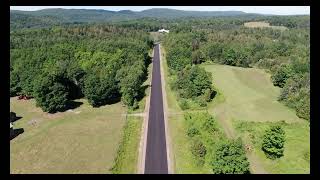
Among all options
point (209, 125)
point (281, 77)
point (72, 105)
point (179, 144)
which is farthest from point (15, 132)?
point (281, 77)

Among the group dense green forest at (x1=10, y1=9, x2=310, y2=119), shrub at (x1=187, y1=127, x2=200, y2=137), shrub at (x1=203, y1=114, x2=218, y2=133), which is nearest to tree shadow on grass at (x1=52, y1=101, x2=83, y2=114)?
dense green forest at (x1=10, y1=9, x2=310, y2=119)

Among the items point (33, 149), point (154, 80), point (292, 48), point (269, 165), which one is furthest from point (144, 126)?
point (292, 48)

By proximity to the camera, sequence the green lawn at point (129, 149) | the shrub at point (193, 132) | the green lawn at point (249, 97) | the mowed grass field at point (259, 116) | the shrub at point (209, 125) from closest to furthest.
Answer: the green lawn at point (129, 149)
the mowed grass field at point (259, 116)
the shrub at point (193, 132)
the shrub at point (209, 125)
the green lawn at point (249, 97)

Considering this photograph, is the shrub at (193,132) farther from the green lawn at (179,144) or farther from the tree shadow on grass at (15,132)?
the tree shadow on grass at (15,132)

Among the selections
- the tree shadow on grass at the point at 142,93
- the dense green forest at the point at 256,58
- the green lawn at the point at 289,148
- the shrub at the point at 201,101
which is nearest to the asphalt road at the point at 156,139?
the tree shadow on grass at the point at 142,93

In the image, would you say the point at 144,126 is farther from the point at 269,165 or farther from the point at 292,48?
the point at 292,48

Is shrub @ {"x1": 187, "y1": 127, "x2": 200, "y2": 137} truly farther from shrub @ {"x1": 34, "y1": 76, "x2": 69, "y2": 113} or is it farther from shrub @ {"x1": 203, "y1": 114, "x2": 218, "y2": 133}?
shrub @ {"x1": 34, "y1": 76, "x2": 69, "y2": 113}
